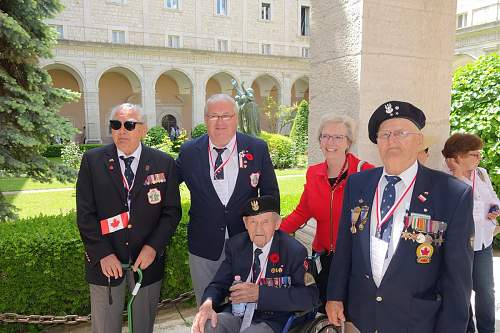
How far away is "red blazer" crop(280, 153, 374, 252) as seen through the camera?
275 centimetres

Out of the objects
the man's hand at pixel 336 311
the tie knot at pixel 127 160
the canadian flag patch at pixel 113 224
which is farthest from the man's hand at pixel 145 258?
the man's hand at pixel 336 311

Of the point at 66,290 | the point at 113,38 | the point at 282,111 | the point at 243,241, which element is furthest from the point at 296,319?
the point at 113,38

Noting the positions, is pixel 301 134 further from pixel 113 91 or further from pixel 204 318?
pixel 113 91

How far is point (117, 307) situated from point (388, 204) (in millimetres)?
2029

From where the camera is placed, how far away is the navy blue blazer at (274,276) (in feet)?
8.38

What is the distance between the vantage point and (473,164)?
3.24 metres

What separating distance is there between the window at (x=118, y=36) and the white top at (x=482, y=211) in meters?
29.5

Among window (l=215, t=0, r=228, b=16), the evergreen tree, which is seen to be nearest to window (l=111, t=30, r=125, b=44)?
window (l=215, t=0, r=228, b=16)

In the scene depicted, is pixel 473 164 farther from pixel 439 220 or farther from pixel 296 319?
pixel 296 319

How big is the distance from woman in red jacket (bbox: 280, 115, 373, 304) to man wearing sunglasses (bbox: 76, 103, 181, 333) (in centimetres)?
109

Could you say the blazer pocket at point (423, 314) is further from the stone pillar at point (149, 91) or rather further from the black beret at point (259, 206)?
the stone pillar at point (149, 91)

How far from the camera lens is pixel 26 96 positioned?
7.02 meters

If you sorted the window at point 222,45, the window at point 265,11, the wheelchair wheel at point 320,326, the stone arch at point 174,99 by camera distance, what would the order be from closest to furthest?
1. the wheelchair wheel at point 320,326
2. the stone arch at point 174,99
3. the window at point 222,45
4. the window at point 265,11

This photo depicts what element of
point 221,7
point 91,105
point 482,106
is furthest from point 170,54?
point 482,106
